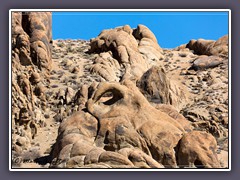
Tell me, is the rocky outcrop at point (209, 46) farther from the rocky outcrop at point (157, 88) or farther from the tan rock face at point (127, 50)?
the rocky outcrop at point (157, 88)

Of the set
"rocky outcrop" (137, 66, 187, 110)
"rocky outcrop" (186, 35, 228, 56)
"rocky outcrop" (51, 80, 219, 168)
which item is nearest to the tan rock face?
"rocky outcrop" (186, 35, 228, 56)

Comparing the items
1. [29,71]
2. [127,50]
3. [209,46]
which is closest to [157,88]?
[29,71]

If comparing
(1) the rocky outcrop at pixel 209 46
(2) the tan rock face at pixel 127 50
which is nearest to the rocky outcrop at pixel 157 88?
(2) the tan rock face at pixel 127 50

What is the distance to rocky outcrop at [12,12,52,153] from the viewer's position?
28.6 metres

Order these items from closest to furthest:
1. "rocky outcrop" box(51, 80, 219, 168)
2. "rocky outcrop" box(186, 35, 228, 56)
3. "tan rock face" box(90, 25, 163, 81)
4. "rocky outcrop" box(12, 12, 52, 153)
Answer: "rocky outcrop" box(51, 80, 219, 168) < "rocky outcrop" box(12, 12, 52, 153) < "tan rock face" box(90, 25, 163, 81) < "rocky outcrop" box(186, 35, 228, 56)

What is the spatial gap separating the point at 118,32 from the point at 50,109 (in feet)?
46.3

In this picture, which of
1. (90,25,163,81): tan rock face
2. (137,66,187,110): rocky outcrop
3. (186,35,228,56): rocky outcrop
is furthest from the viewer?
(186,35,228,56): rocky outcrop

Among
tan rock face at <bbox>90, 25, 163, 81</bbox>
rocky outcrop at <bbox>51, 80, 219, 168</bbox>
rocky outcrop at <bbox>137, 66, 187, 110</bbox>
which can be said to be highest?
tan rock face at <bbox>90, 25, 163, 81</bbox>

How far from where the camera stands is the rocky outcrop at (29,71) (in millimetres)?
28562

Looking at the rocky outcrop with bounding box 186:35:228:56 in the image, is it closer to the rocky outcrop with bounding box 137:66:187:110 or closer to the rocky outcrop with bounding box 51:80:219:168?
the rocky outcrop with bounding box 137:66:187:110

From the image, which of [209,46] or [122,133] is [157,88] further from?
[209,46]

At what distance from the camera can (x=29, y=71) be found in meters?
34.9

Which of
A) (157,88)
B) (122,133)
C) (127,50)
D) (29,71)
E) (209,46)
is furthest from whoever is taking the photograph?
(209,46)

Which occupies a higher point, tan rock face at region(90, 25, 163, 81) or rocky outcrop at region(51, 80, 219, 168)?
tan rock face at region(90, 25, 163, 81)
